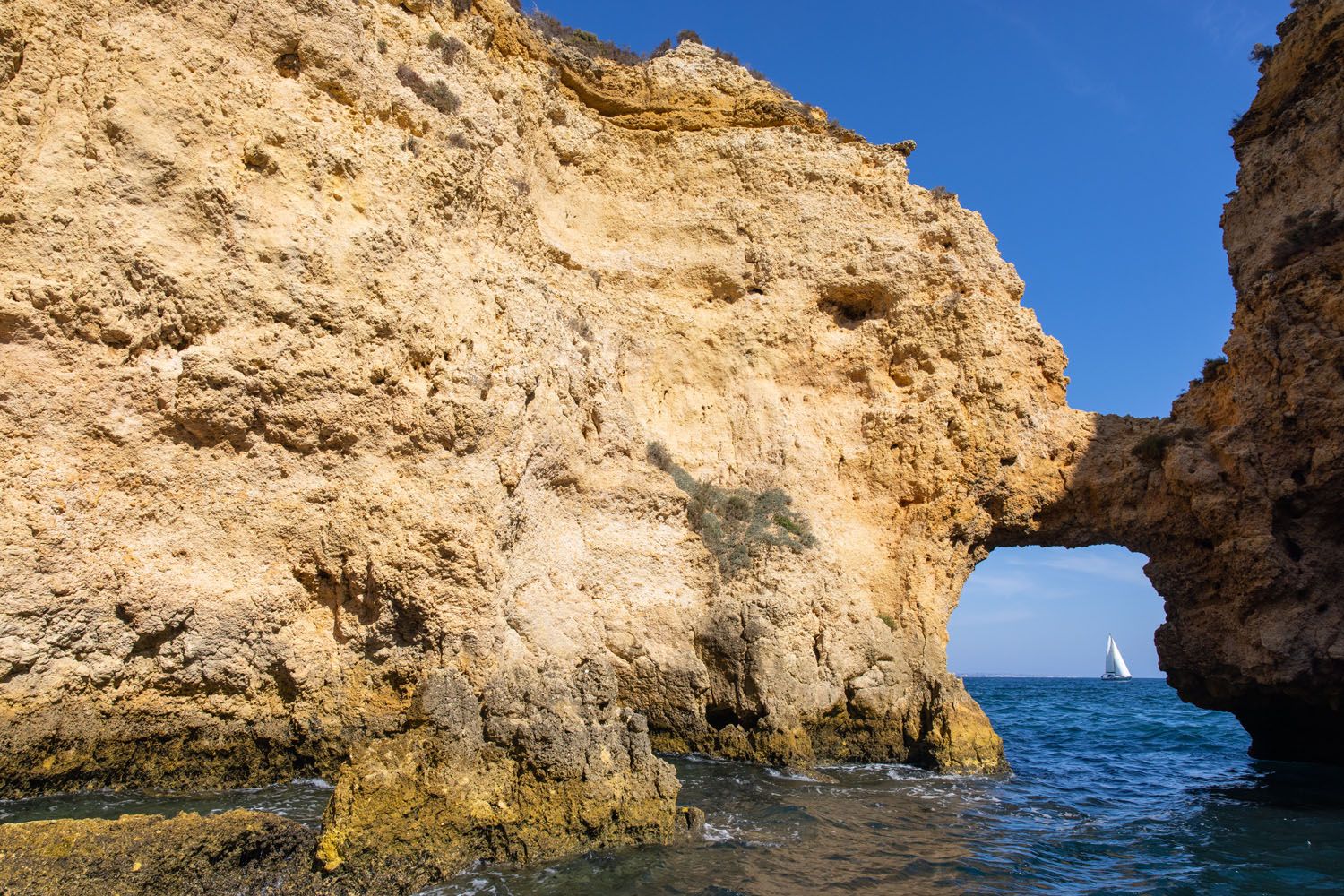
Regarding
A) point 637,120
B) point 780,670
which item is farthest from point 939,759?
point 637,120

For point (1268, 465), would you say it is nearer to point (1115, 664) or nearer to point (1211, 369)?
point (1211, 369)

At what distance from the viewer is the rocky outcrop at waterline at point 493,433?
7020mm

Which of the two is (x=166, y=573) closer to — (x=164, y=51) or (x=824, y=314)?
(x=164, y=51)

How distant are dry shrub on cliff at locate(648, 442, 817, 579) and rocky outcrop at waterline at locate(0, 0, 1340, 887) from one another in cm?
7

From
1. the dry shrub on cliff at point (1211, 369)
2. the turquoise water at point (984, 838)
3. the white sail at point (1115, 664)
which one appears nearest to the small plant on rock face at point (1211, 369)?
the dry shrub on cliff at point (1211, 369)

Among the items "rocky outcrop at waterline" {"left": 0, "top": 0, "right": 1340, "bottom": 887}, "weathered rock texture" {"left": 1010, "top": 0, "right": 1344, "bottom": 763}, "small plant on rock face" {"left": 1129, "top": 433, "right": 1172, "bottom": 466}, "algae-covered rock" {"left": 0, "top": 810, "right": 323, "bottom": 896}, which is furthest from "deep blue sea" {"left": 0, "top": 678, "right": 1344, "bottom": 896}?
"small plant on rock face" {"left": 1129, "top": 433, "right": 1172, "bottom": 466}

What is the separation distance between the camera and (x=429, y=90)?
1064 centimetres

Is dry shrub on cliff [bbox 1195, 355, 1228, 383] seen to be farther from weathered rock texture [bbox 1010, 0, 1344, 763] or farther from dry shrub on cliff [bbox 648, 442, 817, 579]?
dry shrub on cliff [bbox 648, 442, 817, 579]

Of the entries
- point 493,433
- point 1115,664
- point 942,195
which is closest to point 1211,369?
point 942,195

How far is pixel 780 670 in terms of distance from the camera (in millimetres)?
10812

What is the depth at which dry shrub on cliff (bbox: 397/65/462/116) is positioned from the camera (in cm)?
1052

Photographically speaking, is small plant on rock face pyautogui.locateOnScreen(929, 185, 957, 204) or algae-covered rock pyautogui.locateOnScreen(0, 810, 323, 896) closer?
algae-covered rock pyautogui.locateOnScreen(0, 810, 323, 896)

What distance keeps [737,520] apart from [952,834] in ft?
17.2

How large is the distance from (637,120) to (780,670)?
9677 millimetres
